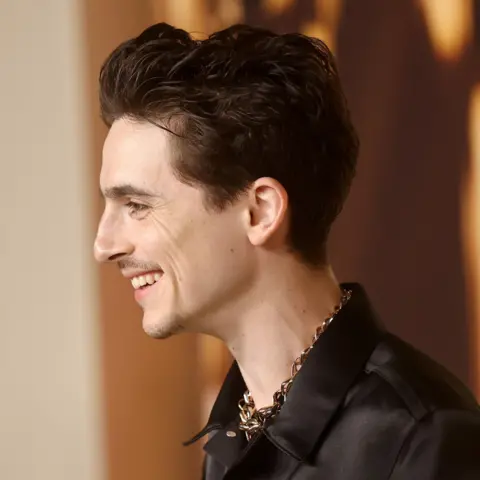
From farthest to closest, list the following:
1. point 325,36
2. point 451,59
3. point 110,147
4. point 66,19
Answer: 1. point 66,19
2. point 325,36
3. point 451,59
4. point 110,147

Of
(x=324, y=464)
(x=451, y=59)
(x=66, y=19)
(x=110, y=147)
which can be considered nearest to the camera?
(x=324, y=464)

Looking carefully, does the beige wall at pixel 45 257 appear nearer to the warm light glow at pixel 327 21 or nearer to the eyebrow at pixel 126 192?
the warm light glow at pixel 327 21

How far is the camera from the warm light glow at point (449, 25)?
4.38 ft

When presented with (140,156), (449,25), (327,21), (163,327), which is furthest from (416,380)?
(327,21)

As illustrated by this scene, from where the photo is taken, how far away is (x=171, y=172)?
1063mm

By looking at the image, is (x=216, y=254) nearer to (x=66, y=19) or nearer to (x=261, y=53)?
(x=261, y=53)

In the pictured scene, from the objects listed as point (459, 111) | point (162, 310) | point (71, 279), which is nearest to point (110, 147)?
point (162, 310)

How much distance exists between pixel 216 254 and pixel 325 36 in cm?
58

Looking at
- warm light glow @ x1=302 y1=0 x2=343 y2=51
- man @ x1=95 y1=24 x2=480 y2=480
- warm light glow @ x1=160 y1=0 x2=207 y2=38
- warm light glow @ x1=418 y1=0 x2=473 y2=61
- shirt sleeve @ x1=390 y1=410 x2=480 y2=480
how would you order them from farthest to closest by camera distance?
1. warm light glow @ x1=160 y1=0 x2=207 y2=38
2. warm light glow @ x1=302 y1=0 x2=343 y2=51
3. warm light glow @ x1=418 y1=0 x2=473 y2=61
4. man @ x1=95 y1=24 x2=480 y2=480
5. shirt sleeve @ x1=390 y1=410 x2=480 y2=480

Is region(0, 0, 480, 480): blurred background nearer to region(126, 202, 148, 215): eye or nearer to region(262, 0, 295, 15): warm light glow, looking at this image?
region(262, 0, 295, 15): warm light glow

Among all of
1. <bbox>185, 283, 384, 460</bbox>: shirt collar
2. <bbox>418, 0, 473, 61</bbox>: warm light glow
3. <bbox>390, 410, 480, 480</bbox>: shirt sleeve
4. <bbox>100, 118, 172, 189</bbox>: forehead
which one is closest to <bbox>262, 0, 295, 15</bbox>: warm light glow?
<bbox>418, 0, 473, 61</bbox>: warm light glow

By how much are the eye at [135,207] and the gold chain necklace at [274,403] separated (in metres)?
0.25

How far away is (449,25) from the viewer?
135cm

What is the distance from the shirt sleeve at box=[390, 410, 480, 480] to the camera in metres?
0.92
